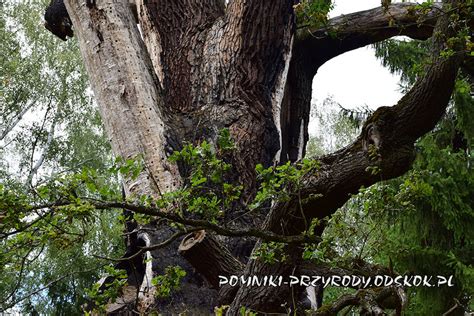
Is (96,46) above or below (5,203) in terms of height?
above

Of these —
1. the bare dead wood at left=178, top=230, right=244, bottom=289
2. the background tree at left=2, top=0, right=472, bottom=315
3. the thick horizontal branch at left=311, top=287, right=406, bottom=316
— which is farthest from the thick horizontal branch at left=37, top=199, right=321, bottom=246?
the bare dead wood at left=178, top=230, right=244, bottom=289

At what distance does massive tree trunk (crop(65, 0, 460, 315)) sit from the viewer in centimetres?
336

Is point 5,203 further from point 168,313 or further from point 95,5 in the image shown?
point 95,5

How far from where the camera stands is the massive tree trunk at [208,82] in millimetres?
3359

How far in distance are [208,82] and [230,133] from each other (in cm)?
41

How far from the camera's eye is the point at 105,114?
13.1 feet

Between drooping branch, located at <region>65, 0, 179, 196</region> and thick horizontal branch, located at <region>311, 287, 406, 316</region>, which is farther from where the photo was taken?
drooping branch, located at <region>65, 0, 179, 196</region>

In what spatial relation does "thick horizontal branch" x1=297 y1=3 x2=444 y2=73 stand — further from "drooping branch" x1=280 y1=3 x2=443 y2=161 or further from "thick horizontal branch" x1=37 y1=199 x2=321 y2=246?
"thick horizontal branch" x1=37 y1=199 x2=321 y2=246

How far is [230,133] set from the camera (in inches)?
157

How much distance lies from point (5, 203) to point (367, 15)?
335 centimetres

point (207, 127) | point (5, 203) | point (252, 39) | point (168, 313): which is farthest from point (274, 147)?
point (5, 203)

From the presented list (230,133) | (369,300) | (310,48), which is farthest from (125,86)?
(369,300)

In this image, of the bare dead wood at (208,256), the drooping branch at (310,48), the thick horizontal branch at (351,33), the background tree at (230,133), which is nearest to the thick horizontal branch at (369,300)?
the background tree at (230,133)

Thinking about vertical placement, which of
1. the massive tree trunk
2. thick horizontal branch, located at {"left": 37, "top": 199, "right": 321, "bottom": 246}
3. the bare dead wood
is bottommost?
the bare dead wood
